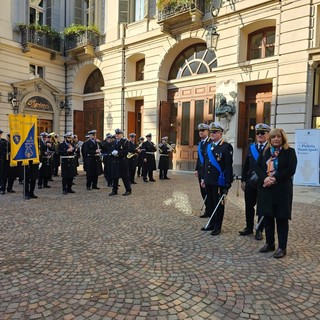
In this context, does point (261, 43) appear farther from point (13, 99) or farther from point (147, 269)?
point (13, 99)

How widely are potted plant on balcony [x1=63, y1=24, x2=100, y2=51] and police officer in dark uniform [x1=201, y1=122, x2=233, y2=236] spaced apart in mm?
16836

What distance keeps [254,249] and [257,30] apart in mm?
12721

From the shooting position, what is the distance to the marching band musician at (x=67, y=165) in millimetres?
9406

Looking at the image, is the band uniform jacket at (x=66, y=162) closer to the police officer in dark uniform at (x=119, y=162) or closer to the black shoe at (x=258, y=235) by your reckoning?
the police officer in dark uniform at (x=119, y=162)

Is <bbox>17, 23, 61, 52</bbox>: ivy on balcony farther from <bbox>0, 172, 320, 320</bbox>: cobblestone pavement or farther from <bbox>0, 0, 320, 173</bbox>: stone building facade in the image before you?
<bbox>0, 172, 320, 320</bbox>: cobblestone pavement

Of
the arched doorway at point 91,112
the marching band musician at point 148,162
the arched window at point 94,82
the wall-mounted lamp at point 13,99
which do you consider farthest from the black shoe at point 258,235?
the arched window at point 94,82

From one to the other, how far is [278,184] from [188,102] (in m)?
13.0

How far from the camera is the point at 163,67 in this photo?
17.3 m

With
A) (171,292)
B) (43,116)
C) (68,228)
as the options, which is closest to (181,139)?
(43,116)

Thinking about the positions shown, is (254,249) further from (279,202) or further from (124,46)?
(124,46)

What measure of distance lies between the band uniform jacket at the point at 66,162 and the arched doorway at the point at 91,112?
36.6ft

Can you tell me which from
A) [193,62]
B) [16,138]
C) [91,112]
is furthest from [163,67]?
[16,138]

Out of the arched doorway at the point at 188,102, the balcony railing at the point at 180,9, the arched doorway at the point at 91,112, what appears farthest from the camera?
the arched doorway at the point at 91,112

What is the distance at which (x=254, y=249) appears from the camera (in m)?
4.65
